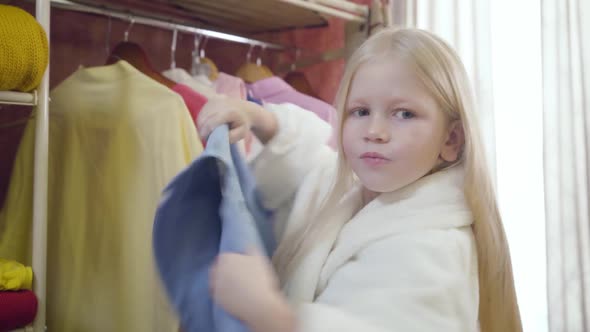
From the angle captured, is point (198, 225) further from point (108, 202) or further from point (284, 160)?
point (108, 202)

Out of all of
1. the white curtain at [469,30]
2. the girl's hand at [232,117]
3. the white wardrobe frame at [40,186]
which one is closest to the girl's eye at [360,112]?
the girl's hand at [232,117]

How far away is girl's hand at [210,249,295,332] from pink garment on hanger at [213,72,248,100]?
784 mm

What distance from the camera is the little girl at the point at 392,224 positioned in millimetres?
496

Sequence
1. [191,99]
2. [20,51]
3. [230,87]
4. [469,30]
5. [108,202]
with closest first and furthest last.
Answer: [20,51], [108,202], [191,99], [230,87], [469,30]

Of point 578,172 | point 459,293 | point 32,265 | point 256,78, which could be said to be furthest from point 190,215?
point 578,172

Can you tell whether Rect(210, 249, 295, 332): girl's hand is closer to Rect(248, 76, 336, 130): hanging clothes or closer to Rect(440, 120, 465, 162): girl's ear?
Rect(440, 120, 465, 162): girl's ear

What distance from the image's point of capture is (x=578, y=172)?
128cm

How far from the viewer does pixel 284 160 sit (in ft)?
2.44

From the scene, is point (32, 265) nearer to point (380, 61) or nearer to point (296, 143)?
point (296, 143)

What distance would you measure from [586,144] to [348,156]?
91 centimetres

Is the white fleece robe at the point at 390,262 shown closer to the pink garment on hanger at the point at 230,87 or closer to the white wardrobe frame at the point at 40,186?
the white wardrobe frame at the point at 40,186

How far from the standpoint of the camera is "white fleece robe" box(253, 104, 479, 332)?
1.64ft

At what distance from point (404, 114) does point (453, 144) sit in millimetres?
90

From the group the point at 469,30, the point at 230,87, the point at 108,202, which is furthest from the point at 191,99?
the point at 469,30
